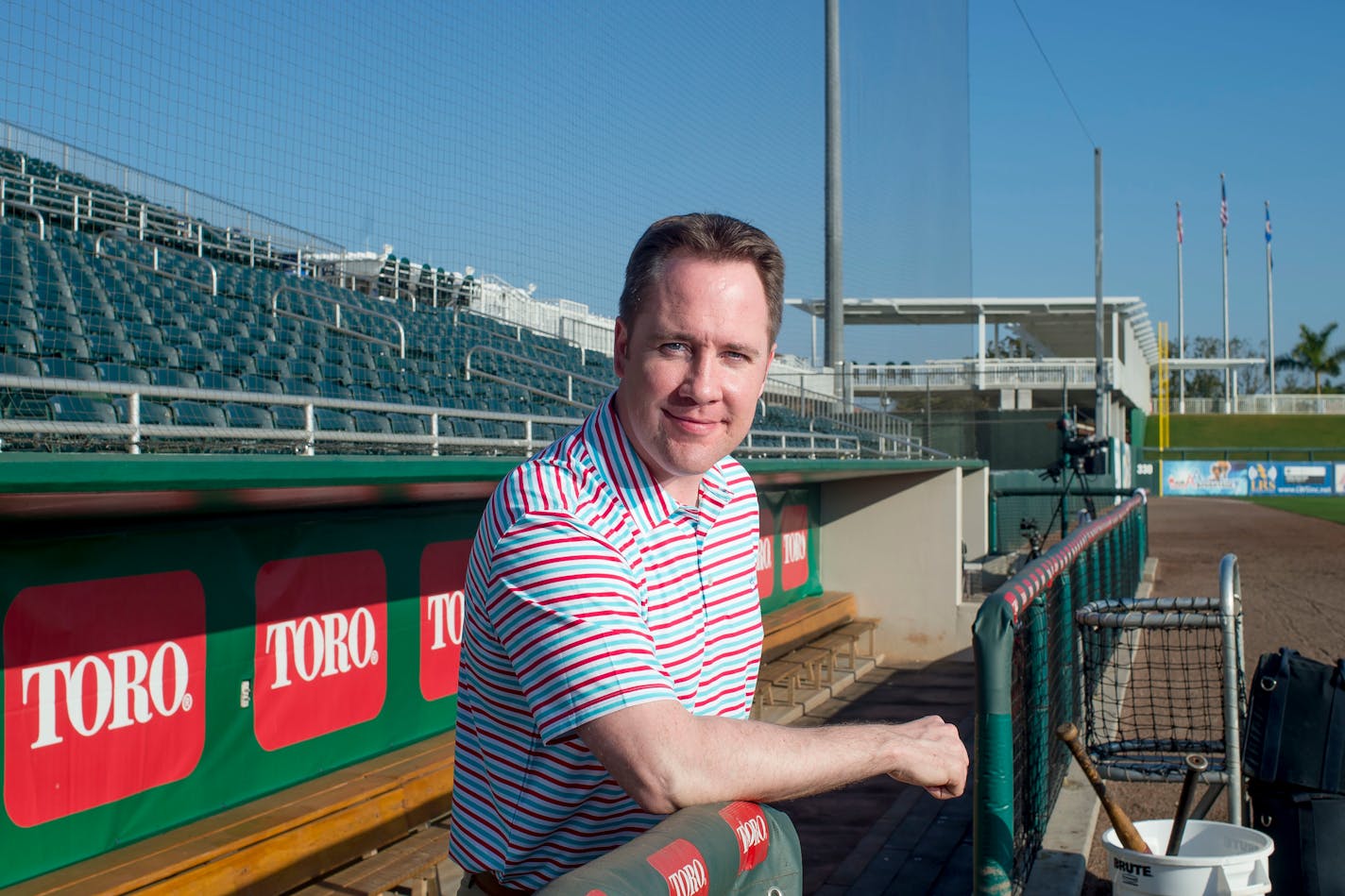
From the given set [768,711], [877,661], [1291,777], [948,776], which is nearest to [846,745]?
[948,776]

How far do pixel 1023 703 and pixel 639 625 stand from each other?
3201 mm

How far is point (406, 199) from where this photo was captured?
6059mm

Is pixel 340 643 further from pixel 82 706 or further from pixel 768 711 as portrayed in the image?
pixel 768 711

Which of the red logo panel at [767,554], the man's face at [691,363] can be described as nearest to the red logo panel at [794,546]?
the red logo panel at [767,554]

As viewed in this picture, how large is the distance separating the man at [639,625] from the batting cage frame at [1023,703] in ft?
6.54

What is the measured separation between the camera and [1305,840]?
371cm

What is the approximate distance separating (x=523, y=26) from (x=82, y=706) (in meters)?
4.12

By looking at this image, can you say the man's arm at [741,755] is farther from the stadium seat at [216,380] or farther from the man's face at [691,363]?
the stadium seat at [216,380]

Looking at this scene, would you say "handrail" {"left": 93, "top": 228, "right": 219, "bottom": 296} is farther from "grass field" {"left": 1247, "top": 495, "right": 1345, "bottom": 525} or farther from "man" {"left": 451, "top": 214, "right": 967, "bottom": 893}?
"grass field" {"left": 1247, "top": 495, "right": 1345, "bottom": 525}

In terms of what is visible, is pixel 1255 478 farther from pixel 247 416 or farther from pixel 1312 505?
pixel 247 416

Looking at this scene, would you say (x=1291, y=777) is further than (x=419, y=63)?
No

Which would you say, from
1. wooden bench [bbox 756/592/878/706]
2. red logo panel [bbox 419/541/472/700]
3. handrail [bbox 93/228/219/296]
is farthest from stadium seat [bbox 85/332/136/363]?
wooden bench [bbox 756/592/878/706]

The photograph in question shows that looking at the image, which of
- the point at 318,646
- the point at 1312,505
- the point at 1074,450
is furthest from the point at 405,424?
the point at 1312,505

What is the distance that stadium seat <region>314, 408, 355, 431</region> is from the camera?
6.89m
